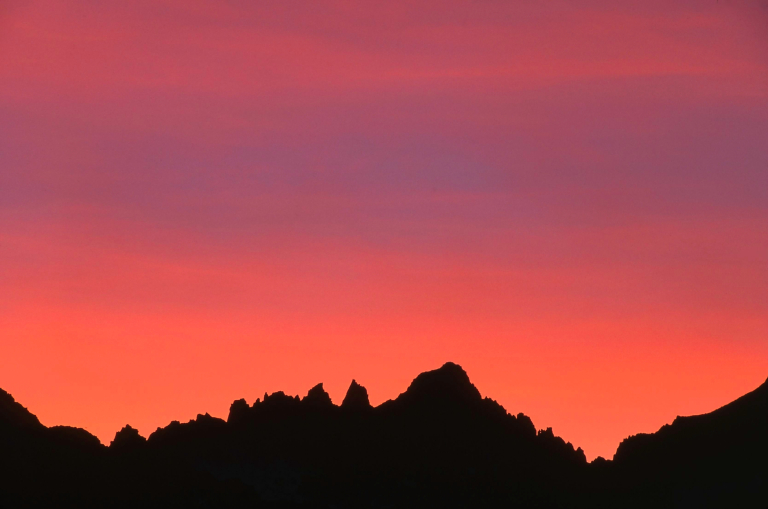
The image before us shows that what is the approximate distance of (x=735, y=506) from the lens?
644 feet

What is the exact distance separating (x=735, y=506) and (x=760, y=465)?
31.6 ft

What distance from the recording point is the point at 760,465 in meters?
199
